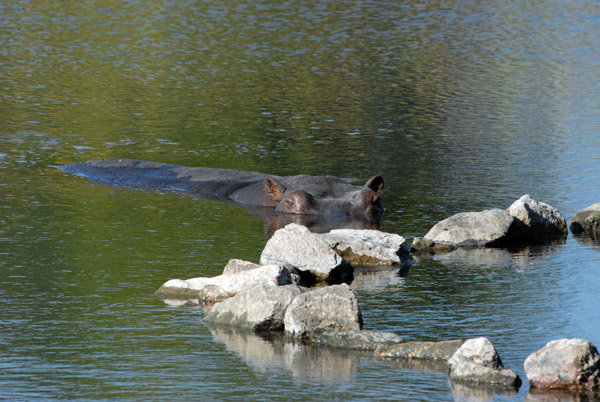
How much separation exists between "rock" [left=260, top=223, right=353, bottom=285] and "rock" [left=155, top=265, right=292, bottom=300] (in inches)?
24.7

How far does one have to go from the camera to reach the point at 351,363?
26.3ft

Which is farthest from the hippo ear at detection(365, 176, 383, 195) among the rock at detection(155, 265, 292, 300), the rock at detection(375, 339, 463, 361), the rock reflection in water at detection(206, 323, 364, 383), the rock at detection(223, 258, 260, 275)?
the rock at detection(375, 339, 463, 361)

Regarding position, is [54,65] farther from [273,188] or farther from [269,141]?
[273,188]

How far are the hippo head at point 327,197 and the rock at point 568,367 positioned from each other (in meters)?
6.83

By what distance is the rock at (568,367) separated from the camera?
7.37 metres

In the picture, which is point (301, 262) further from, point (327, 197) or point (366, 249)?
point (327, 197)

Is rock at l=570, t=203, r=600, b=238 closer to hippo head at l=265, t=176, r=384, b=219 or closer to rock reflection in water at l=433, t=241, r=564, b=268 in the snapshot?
rock reflection in water at l=433, t=241, r=564, b=268

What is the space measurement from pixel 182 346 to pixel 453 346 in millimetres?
2184

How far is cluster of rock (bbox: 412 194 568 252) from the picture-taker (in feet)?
40.0

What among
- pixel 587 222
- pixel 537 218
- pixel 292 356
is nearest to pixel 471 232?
pixel 537 218

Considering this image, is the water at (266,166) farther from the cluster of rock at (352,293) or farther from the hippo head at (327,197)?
the hippo head at (327,197)

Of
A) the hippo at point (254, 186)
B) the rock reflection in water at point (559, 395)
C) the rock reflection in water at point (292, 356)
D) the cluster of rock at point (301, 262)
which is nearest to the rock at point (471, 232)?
the cluster of rock at point (301, 262)

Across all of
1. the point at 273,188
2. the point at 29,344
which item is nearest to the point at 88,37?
the point at 273,188

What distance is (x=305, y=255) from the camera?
34.4 ft
